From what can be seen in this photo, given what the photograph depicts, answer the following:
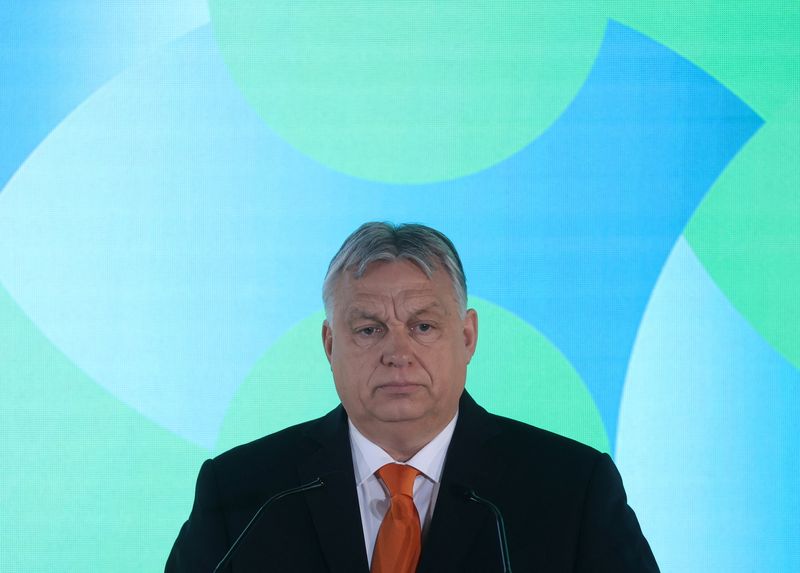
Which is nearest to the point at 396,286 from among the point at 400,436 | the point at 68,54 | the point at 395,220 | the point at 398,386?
the point at 398,386

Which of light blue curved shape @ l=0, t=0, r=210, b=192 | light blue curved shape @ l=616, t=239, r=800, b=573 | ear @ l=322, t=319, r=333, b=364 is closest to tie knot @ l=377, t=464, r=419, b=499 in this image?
ear @ l=322, t=319, r=333, b=364

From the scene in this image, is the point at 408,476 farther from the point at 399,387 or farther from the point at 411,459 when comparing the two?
the point at 399,387

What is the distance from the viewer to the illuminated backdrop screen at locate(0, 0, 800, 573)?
2.75 m

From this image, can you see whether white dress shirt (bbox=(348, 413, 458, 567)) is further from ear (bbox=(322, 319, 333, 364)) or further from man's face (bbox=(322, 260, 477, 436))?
ear (bbox=(322, 319, 333, 364))

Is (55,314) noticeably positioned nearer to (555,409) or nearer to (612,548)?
(555,409)

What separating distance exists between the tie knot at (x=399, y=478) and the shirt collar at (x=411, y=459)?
0.5 inches

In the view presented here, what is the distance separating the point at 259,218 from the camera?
2807 mm

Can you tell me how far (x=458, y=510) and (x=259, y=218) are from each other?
1.22 metres

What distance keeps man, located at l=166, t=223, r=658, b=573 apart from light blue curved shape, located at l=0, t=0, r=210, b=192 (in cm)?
117

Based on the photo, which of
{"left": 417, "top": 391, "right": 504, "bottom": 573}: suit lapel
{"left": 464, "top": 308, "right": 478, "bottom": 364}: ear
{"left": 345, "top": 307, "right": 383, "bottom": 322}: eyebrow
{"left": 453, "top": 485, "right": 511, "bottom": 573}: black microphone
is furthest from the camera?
{"left": 464, "top": 308, "right": 478, "bottom": 364}: ear

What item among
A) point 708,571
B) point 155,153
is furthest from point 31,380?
point 708,571

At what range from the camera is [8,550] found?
9.02 ft

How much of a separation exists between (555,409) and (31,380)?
1500 millimetres

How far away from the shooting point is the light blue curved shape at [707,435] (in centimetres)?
272
